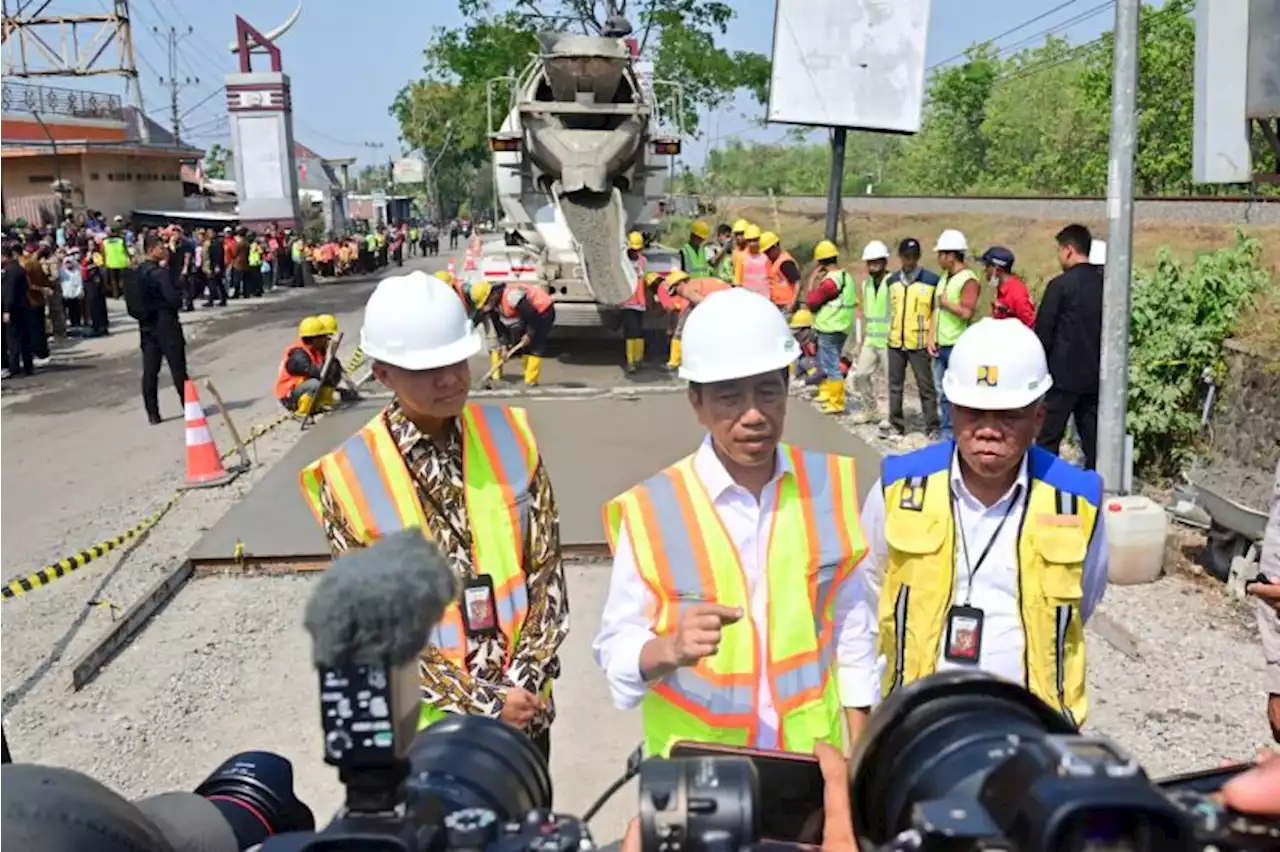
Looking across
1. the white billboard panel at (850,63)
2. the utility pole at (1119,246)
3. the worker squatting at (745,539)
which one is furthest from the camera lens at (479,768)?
the white billboard panel at (850,63)

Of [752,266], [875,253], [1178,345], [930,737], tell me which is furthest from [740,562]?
[752,266]

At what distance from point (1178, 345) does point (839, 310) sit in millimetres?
3619

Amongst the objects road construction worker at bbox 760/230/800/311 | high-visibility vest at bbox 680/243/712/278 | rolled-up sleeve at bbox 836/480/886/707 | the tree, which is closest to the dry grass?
road construction worker at bbox 760/230/800/311

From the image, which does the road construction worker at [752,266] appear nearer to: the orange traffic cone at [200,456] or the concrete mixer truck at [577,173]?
the concrete mixer truck at [577,173]

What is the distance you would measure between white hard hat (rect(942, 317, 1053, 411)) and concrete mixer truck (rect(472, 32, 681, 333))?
10370mm

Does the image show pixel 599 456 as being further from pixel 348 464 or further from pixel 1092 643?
pixel 348 464

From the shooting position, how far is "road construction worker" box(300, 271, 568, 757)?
2.52m

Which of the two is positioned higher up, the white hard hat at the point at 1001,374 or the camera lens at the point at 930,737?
the white hard hat at the point at 1001,374

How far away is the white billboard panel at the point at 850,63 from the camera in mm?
17938

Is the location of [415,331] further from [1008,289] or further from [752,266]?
[752,266]

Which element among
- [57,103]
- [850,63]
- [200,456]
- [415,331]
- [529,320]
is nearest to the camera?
[415,331]

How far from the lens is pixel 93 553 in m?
6.28

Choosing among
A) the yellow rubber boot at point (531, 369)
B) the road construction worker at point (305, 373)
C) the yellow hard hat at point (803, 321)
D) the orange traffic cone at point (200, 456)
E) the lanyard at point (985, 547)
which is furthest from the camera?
the yellow rubber boot at point (531, 369)

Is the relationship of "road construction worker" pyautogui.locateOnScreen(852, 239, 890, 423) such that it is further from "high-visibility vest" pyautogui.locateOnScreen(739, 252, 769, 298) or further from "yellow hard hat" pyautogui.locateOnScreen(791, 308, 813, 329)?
"high-visibility vest" pyautogui.locateOnScreen(739, 252, 769, 298)
